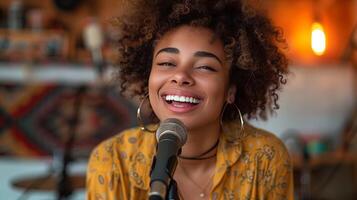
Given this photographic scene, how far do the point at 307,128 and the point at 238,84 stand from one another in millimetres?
2593

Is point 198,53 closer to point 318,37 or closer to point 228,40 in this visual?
point 228,40

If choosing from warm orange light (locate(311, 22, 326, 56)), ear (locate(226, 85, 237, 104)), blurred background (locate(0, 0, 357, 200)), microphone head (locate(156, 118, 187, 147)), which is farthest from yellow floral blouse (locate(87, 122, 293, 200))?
blurred background (locate(0, 0, 357, 200))

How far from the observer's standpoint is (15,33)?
12.2ft

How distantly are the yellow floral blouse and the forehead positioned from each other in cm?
32

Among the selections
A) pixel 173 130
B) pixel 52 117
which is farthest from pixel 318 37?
pixel 173 130

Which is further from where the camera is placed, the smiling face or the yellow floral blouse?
the yellow floral blouse

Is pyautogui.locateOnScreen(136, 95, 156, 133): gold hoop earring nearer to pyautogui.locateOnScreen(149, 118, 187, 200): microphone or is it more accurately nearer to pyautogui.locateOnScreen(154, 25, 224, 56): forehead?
pyautogui.locateOnScreen(154, 25, 224, 56): forehead

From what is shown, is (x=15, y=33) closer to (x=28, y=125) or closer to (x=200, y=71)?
(x=28, y=125)

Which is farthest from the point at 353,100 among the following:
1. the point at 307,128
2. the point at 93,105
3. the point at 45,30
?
the point at 45,30

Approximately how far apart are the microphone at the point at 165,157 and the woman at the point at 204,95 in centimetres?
33

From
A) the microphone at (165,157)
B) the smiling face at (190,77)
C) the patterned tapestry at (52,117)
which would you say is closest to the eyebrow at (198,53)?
the smiling face at (190,77)

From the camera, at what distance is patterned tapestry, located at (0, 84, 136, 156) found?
144 inches

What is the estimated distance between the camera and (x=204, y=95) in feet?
4.44

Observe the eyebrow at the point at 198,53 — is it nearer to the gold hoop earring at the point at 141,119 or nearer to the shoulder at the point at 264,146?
the gold hoop earring at the point at 141,119
